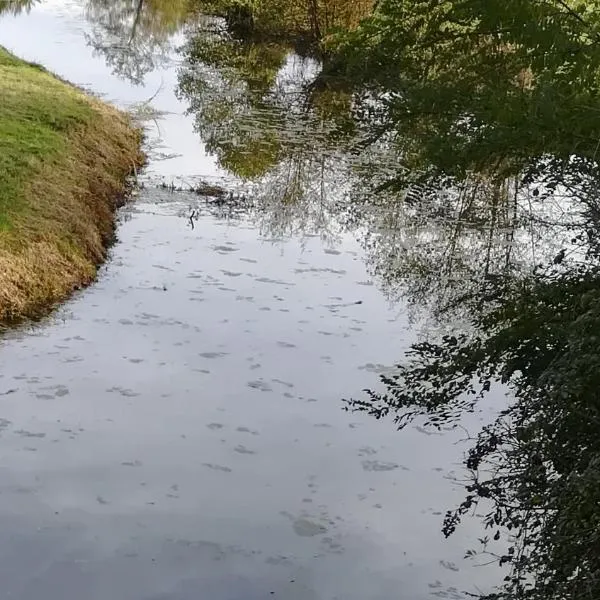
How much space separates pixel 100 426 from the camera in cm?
930

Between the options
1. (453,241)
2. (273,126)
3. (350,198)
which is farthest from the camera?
(273,126)

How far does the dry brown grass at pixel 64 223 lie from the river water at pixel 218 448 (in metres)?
0.40

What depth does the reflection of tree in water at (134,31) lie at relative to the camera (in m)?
28.4

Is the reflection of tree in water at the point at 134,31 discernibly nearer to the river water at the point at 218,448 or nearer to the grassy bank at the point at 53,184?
the grassy bank at the point at 53,184

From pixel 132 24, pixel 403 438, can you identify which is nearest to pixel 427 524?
pixel 403 438

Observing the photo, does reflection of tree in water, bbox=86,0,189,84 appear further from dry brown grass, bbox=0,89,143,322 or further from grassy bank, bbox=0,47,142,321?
dry brown grass, bbox=0,89,143,322

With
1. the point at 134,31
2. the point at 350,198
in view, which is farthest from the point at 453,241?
the point at 134,31

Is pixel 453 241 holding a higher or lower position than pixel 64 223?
higher

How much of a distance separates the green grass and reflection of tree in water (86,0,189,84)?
5.88m

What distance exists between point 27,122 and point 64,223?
415 centimetres

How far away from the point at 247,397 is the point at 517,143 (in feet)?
15.4

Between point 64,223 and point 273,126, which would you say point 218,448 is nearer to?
point 64,223

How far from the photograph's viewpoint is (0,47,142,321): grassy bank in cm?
1214

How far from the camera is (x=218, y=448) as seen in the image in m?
9.15
